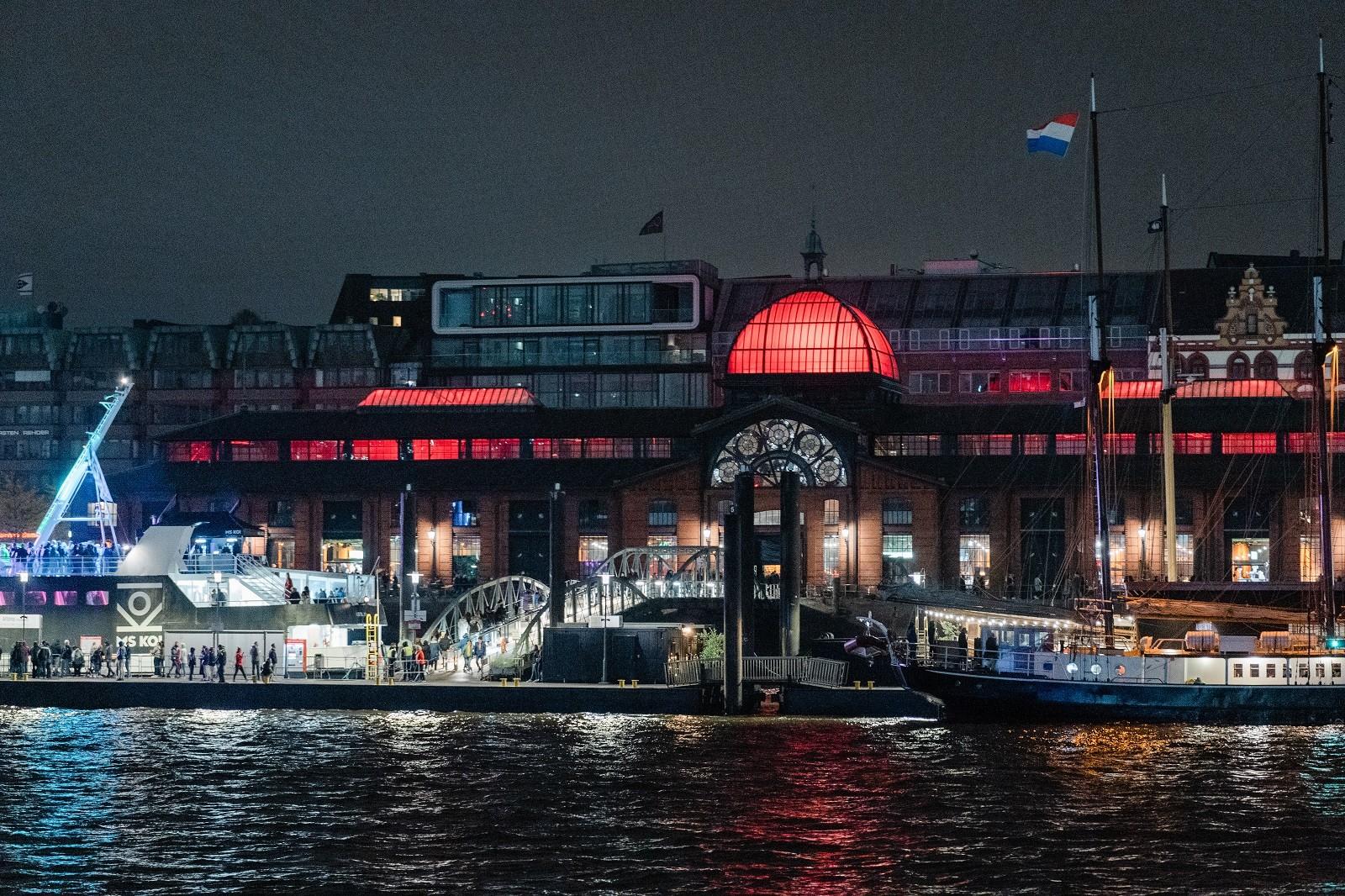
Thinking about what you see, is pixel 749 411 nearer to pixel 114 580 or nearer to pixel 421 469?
pixel 421 469

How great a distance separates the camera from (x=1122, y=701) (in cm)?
7294

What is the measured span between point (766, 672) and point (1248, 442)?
5406 cm

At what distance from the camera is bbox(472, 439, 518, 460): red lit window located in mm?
123375

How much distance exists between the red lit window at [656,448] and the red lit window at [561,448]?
4.01 meters

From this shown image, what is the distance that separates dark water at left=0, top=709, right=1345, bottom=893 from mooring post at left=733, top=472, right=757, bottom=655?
486 centimetres

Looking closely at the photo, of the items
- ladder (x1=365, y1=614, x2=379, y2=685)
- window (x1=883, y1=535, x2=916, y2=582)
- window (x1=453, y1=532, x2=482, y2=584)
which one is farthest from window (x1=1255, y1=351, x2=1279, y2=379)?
ladder (x1=365, y1=614, x2=379, y2=685)

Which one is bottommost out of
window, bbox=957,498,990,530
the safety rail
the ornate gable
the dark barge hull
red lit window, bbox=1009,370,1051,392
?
the dark barge hull

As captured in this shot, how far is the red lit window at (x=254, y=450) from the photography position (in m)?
126

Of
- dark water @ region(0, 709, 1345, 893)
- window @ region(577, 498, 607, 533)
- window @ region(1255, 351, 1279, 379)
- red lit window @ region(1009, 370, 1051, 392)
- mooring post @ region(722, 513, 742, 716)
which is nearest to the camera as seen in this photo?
dark water @ region(0, 709, 1345, 893)

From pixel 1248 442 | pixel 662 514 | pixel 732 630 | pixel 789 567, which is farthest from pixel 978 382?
pixel 732 630

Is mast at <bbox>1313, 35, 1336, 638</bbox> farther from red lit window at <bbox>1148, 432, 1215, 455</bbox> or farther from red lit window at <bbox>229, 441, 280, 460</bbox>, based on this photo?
red lit window at <bbox>229, 441, 280, 460</bbox>

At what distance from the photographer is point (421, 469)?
121 meters

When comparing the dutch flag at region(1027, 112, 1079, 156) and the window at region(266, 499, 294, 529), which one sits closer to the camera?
the dutch flag at region(1027, 112, 1079, 156)

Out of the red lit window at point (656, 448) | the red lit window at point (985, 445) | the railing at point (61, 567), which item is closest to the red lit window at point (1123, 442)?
the red lit window at point (985, 445)
